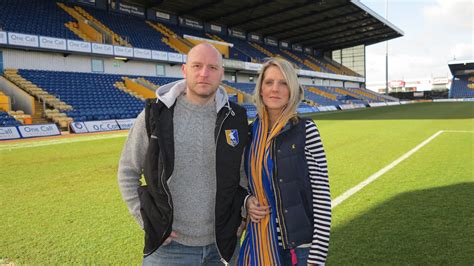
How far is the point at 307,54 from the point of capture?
2377 inches

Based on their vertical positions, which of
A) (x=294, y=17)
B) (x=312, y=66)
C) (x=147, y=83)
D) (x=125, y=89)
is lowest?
(x=125, y=89)

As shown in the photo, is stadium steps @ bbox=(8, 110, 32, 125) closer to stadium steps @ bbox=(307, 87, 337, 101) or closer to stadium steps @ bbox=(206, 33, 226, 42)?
stadium steps @ bbox=(206, 33, 226, 42)

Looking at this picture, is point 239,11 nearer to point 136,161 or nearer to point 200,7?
point 200,7

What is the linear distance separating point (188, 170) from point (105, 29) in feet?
95.0

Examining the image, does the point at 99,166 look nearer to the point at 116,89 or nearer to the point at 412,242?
the point at 412,242

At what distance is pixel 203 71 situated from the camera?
1.87 m

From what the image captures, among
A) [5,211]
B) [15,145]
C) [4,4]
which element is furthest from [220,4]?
[5,211]

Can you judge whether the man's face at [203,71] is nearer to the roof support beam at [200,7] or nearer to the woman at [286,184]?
the woman at [286,184]

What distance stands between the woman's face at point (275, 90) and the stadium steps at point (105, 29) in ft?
89.8

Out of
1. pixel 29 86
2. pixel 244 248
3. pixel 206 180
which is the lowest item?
pixel 244 248

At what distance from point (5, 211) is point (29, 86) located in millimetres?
17543

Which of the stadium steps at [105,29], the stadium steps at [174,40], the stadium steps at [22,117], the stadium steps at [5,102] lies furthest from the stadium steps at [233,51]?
the stadium steps at [22,117]

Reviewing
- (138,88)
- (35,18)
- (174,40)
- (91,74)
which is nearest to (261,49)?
Result: (174,40)

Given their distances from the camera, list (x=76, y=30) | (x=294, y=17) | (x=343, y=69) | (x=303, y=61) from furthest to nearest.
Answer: (x=343, y=69) < (x=303, y=61) < (x=294, y=17) < (x=76, y=30)
